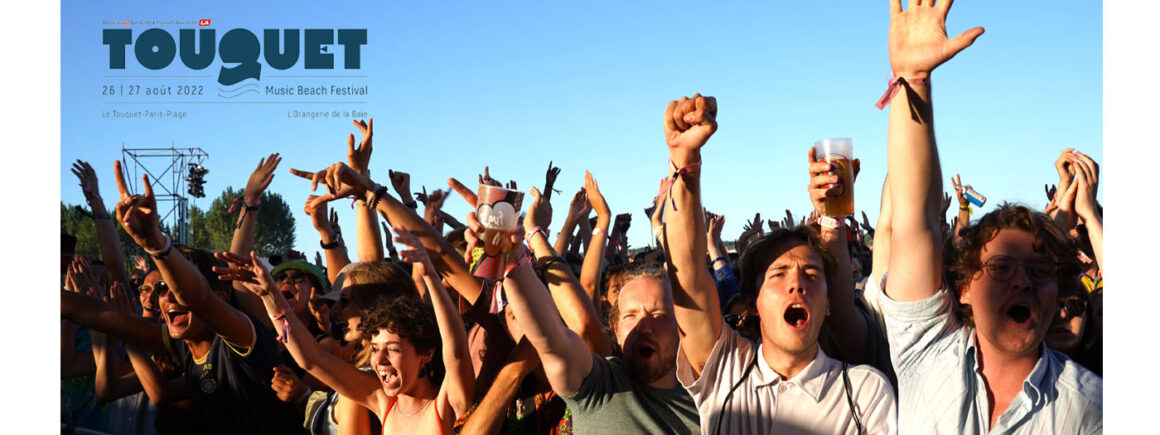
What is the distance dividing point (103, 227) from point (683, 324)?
15.0 feet

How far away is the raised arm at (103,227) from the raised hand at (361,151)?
1.78 meters

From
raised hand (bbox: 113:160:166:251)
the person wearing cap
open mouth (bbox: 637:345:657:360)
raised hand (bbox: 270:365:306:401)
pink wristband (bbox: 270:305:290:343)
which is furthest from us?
the person wearing cap

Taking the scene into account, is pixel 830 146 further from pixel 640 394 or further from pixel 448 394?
pixel 448 394

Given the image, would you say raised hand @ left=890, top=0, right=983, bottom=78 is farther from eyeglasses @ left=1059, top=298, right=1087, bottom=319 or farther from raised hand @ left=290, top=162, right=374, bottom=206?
raised hand @ left=290, top=162, right=374, bottom=206

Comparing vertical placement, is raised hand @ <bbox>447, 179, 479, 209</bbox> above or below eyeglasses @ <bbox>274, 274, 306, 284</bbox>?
above

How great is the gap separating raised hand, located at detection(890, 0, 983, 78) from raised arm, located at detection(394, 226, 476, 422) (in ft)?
5.56

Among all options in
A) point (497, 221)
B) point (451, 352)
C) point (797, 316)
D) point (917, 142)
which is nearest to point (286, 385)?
point (451, 352)

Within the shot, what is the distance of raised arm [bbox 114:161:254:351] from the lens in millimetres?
4016

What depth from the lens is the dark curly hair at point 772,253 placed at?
296cm

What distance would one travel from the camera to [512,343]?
3775 millimetres

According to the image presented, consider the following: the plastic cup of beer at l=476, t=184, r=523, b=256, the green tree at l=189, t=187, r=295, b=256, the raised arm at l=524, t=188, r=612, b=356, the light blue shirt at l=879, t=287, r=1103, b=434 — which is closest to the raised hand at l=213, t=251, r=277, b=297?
the raised arm at l=524, t=188, r=612, b=356

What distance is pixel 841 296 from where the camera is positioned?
308 centimetres

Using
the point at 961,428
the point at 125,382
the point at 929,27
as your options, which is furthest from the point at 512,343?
the point at 125,382

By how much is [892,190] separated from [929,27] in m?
0.43
